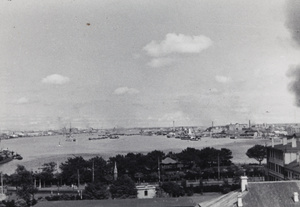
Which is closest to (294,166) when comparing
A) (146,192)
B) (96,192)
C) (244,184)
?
(146,192)

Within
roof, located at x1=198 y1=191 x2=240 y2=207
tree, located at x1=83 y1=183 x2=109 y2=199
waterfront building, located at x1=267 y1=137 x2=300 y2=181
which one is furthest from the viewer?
waterfront building, located at x1=267 y1=137 x2=300 y2=181

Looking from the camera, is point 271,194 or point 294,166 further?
point 294,166

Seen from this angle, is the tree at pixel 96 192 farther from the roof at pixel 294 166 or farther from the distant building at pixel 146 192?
the roof at pixel 294 166

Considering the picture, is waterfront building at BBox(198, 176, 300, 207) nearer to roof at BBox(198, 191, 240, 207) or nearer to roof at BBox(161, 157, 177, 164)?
roof at BBox(198, 191, 240, 207)

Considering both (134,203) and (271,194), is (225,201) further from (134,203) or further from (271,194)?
(134,203)

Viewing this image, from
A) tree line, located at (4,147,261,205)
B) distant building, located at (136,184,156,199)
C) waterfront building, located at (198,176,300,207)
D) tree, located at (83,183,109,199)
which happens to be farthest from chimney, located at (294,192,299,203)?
distant building, located at (136,184,156,199)

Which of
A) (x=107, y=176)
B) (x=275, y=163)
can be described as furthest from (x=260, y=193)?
(x=107, y=176)

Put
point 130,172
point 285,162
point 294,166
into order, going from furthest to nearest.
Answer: point 130,172 → point 285,162 → point 294,166

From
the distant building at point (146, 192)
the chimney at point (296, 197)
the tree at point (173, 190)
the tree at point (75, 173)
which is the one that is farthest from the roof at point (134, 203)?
the tree at point (75, 173)
